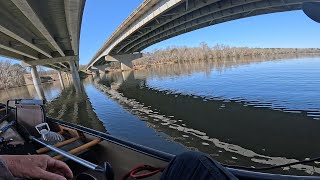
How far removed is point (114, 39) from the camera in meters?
38.7

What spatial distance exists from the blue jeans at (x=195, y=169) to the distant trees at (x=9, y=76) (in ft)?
372

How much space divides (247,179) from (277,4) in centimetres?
2198

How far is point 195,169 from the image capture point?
77.5 inches

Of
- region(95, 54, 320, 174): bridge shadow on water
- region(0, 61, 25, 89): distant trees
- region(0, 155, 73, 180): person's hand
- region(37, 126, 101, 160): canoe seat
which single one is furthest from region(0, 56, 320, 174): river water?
region(0, 61, 25, 89): distant trees

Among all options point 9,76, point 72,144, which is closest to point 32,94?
point 72,144

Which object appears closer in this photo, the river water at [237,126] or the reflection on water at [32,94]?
the river water at [237,126]

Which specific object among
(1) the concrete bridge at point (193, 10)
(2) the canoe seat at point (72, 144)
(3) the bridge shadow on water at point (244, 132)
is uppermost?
(1) the concrete bridge at point (193, 10)

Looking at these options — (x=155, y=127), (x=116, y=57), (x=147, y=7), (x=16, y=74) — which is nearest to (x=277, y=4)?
(x=147, y=7)

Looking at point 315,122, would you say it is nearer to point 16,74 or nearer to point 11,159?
point 11,159

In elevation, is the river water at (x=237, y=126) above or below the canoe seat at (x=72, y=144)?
below

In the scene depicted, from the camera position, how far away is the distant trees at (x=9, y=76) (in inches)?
4072

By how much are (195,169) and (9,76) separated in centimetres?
12838

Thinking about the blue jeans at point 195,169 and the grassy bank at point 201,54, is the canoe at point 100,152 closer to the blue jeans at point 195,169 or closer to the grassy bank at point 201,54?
the blue jeans at point 195,169

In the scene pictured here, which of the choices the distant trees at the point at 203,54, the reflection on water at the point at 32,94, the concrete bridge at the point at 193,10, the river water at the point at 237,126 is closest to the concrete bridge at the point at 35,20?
the concrete bridge at the point at 193,10
